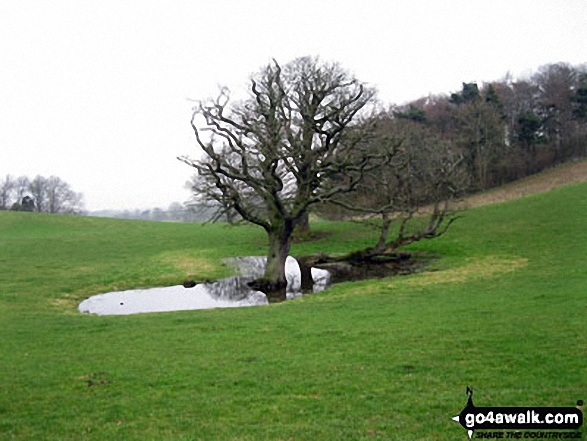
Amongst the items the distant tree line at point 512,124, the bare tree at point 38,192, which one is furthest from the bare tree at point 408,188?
the bare tree at point 38,192

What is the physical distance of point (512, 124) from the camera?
67.1 meters

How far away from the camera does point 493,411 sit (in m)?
6.92

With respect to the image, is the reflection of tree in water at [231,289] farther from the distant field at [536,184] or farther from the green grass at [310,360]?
the distant field at [536,184]

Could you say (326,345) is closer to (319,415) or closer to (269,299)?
(319,415)

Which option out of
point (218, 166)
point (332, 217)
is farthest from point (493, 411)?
point (332, 217)

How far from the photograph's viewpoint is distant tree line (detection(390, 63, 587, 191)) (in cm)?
6006

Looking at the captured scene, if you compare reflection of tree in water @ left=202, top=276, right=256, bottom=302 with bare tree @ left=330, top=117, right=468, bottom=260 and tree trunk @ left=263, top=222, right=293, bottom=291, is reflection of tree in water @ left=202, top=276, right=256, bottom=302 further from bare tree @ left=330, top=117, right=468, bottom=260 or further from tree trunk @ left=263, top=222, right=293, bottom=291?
bare tree @ left=330, top=117, right=468, bottom=260

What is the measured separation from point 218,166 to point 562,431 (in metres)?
20.0

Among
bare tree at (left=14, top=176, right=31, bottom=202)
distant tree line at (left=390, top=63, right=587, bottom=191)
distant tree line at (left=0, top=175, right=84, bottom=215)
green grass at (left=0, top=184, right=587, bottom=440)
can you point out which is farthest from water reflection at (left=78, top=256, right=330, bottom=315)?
bare tree at (left=14, top=176, right=31, bottom=202)

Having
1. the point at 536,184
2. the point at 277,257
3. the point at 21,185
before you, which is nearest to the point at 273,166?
the point at 277,257

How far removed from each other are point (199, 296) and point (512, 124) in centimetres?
A: 5782

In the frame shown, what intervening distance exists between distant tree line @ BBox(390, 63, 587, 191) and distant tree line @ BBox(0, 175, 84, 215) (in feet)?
333

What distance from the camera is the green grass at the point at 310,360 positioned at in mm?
7336

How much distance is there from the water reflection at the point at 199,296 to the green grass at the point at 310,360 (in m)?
1.52
